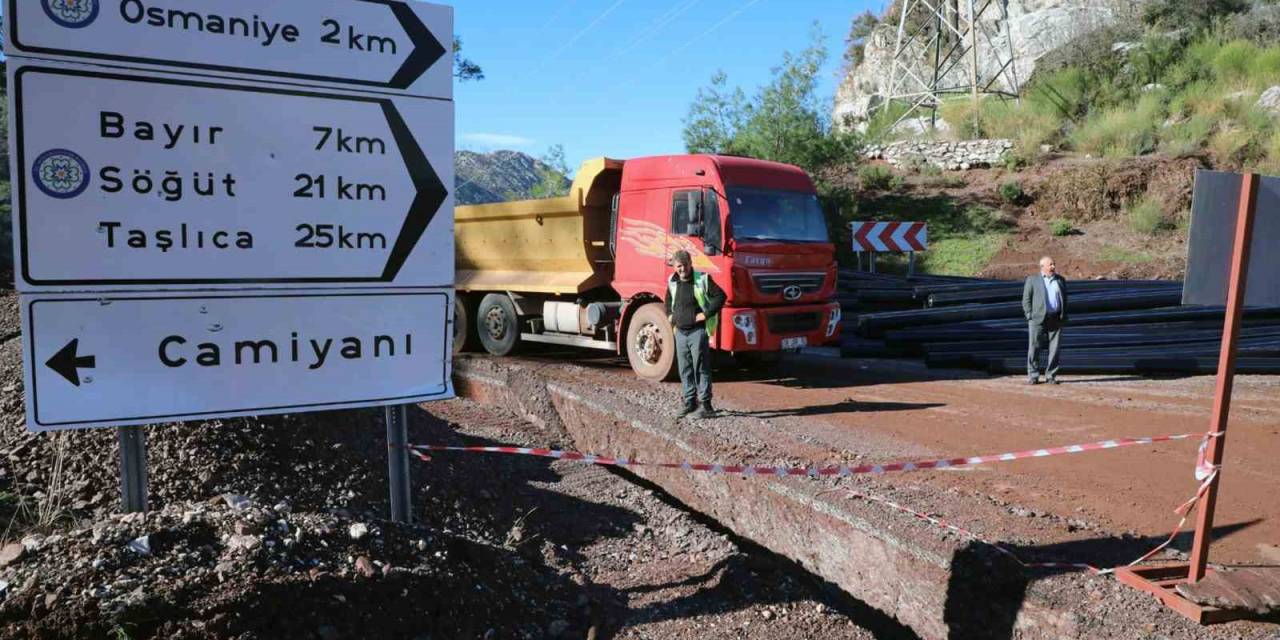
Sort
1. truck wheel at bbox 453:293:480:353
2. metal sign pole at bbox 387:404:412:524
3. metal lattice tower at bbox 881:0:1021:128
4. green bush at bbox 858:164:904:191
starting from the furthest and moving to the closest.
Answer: metal lattice tower at bbox 881:0:1021:128
green bush at bbox 858:164:904:191
truck wheel at bbox 453:293:480:353
metal sign pole at bbox 387:404:412:524

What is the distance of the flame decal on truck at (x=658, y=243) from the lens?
405 inches

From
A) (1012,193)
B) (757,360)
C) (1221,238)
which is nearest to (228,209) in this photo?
(1221,238)

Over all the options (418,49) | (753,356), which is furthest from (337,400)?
(753,356)

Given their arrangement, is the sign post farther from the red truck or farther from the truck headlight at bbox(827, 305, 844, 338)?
the truck headlight at bbox(827, 305, 844, 338)

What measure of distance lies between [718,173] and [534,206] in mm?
3529

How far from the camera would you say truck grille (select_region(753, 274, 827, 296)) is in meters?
10.2

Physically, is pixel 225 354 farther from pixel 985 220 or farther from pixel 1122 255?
pixel 985 220

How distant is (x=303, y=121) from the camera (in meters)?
3.09

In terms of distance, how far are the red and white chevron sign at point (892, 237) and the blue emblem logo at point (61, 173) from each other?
50.3 ft

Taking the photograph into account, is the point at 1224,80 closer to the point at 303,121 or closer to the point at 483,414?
the point at 483,414

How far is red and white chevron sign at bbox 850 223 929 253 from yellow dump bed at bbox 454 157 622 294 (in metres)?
6.86

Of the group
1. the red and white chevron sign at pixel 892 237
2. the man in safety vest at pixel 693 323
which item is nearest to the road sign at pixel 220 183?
the man in safety vest at pixel 693 323

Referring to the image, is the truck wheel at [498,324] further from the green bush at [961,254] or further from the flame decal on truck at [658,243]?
the green bush at [961,254]

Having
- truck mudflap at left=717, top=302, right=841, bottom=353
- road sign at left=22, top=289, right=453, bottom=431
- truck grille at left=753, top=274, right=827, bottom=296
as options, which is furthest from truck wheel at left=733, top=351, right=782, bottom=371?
road sign at left=22, top=289, right=453, bottom=431
